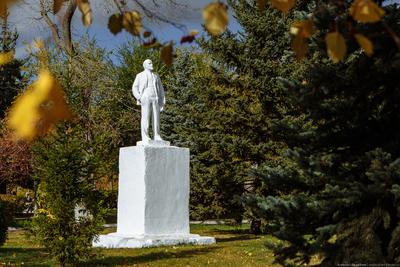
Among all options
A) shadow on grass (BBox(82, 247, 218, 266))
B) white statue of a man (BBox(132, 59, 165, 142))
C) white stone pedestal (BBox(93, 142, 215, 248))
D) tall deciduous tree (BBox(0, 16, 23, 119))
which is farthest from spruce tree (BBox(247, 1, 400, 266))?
tall deciduous tree (BBox(0, 16, 23, 119))

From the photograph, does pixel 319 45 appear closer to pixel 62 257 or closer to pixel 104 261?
pixel 62 257

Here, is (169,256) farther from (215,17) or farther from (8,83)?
(8,83)

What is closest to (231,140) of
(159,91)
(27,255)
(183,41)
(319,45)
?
(159,91)

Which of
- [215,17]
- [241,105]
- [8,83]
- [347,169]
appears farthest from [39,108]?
[8,83]

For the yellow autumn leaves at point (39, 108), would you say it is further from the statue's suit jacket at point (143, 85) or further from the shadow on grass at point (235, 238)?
the shadow on grass at point (235, 238)

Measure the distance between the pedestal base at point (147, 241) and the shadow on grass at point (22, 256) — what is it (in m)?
1.43

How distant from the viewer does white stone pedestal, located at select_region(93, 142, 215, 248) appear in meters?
14.2

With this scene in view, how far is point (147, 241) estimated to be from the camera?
1366 centimetres

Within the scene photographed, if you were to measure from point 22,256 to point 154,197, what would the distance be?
324cm

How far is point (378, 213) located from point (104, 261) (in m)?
7.34

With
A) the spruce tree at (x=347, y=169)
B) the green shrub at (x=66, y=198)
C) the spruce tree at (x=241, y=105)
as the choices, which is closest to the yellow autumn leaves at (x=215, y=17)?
the spruce tree at (x=347, y=169)

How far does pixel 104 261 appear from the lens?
11.1 metres

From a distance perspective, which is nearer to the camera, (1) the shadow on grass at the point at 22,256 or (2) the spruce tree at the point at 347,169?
(2) the spruce tree at the point at 347,169

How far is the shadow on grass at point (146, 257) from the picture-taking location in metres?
10.9
